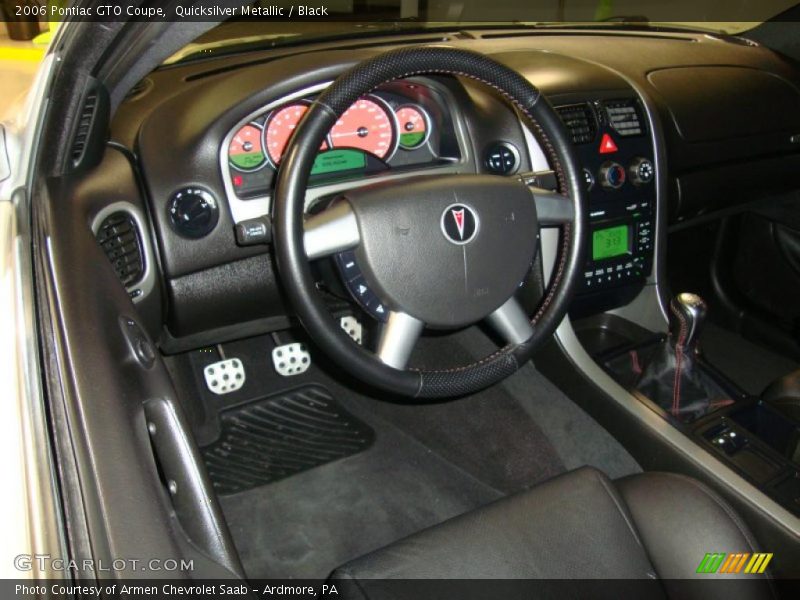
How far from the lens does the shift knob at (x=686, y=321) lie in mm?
1552

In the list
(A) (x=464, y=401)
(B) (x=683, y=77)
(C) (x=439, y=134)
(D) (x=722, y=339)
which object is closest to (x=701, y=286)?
(D) (x=722, y=339)

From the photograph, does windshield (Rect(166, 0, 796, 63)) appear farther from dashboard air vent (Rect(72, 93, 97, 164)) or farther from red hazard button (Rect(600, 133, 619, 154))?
red hazard button (Rect(600, 133, 619, 154))

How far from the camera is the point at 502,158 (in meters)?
1.52

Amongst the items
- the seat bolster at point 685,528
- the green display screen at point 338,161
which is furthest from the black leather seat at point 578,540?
the green display screen at point 338,161

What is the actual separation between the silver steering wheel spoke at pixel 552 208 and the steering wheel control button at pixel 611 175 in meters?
0.47

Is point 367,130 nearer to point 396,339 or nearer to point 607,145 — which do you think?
point 396,339

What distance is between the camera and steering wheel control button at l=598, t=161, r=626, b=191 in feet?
5.48

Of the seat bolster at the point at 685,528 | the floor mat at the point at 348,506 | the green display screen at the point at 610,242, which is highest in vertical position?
the green display screen at the point at 610,242

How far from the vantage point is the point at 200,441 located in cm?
178

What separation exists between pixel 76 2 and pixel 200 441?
118 cm

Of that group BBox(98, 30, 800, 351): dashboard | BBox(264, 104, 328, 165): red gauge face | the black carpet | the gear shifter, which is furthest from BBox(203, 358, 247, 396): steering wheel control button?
the gear shifter
